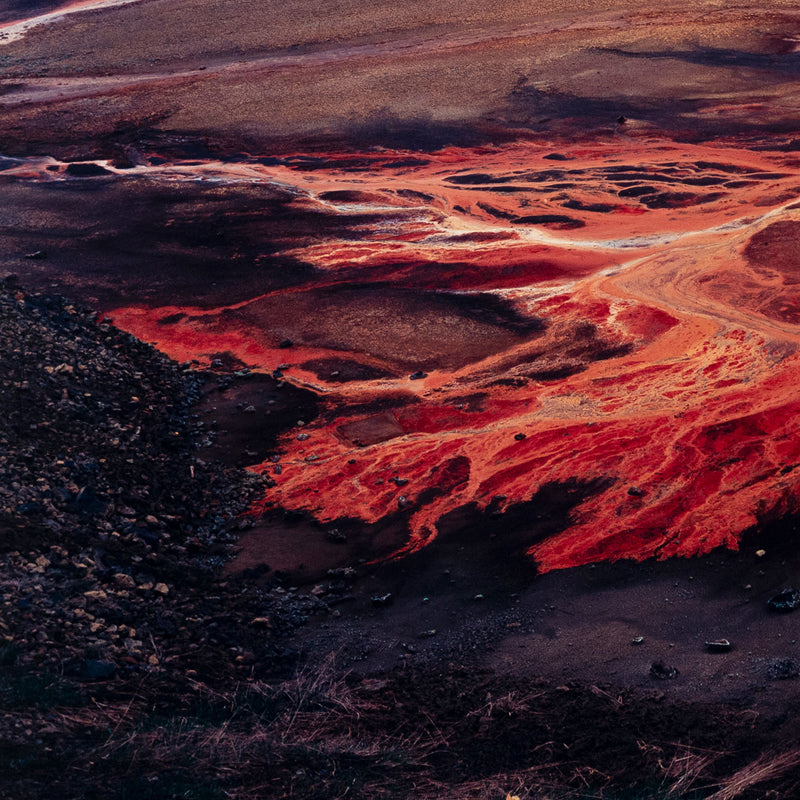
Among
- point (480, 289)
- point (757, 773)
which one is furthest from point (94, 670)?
point (480, 289)

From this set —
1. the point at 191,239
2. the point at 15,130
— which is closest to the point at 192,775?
the point at 191,239

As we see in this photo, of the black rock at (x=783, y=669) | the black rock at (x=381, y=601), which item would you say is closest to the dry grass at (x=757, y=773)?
the black rock at (x=783, y=669)

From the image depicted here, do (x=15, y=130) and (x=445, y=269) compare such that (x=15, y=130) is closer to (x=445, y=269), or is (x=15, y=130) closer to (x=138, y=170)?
(x=138, y=170)

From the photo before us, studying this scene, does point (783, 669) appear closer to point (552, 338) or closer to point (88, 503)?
point (88, 503)


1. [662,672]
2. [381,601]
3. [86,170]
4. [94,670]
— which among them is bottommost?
[662,672]

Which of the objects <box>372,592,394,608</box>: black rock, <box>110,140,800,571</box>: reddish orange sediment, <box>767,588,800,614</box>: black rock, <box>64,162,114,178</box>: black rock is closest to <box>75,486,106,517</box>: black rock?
<box>110,140,800,571</box>: reddish orange sediment

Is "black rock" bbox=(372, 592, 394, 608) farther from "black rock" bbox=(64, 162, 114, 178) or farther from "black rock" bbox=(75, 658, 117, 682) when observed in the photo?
"black rock" bbox=(64, 162, 114, 178)

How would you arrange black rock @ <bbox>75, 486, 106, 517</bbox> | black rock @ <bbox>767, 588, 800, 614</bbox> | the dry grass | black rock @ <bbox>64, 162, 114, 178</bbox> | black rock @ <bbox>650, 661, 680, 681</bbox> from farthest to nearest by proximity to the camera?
1. black rock @ <bbox>64, 162, 114, 178</bbox>
2. black rock @ <bbox>75, 486, 106, 517</bbox>
3. black rock @ <bbox>767, 588, 800, 614</bbox>
4. black rock @ <bbox>650, 661, 680, 681</bbox>
5. the dry grass
